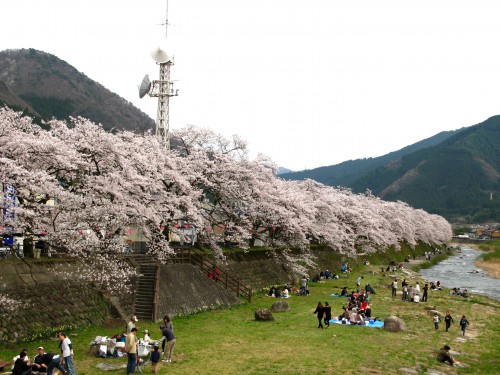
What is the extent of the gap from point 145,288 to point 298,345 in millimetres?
10691

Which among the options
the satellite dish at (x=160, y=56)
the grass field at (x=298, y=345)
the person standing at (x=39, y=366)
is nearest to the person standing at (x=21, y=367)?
the person standing at (x=39, y=366)

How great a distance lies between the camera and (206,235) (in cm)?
3591

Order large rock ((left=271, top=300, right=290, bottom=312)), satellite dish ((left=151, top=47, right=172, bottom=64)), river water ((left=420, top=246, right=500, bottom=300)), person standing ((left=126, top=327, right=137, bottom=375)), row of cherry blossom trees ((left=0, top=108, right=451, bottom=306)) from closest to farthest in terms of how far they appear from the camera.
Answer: person standing ((left=126, top=327, right=137, bottom=375)) < row of cherry blossom trees ((left=0, top=108, right=451, bottom=306)) < large rock ((left=271, top=300, right=290, bottom=312)) < river water ((left=420, top=246, right=500, bottom=300)) < satellite dish ((left=151, top=47, right=172, bottom=64))

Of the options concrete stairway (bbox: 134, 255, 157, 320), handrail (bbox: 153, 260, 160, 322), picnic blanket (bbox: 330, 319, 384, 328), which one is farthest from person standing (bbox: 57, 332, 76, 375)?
picnic blanket (bbox: 330, 319, 384, 328)

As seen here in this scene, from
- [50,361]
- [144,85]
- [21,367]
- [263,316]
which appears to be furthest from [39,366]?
[144,85]

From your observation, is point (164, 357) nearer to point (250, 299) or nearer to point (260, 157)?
point (250, 299)

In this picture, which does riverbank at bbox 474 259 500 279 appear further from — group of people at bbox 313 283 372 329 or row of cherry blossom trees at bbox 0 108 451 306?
group of people at bbox 313 283 372 329

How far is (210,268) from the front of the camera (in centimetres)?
3312

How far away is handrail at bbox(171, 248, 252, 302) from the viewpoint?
32031 mm

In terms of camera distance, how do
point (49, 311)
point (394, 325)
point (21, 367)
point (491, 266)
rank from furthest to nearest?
point (491, 266)
point (394, 325)
point (49, 311)
point (21, 367)

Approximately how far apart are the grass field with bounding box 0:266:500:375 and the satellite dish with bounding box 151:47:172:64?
41.6 metres

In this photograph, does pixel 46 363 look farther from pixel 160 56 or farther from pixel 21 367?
pixel 160 56

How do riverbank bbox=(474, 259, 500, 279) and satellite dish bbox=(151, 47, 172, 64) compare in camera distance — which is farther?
riverbank bbox=(474, 259, 500, 279)

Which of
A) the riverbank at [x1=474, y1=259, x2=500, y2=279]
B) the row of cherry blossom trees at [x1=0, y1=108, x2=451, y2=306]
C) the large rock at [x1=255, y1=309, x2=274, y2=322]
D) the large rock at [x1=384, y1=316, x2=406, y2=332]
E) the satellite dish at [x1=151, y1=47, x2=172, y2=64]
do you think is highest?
the satellite dish at [x1=151, y1=47, x2=172, y2=64]
